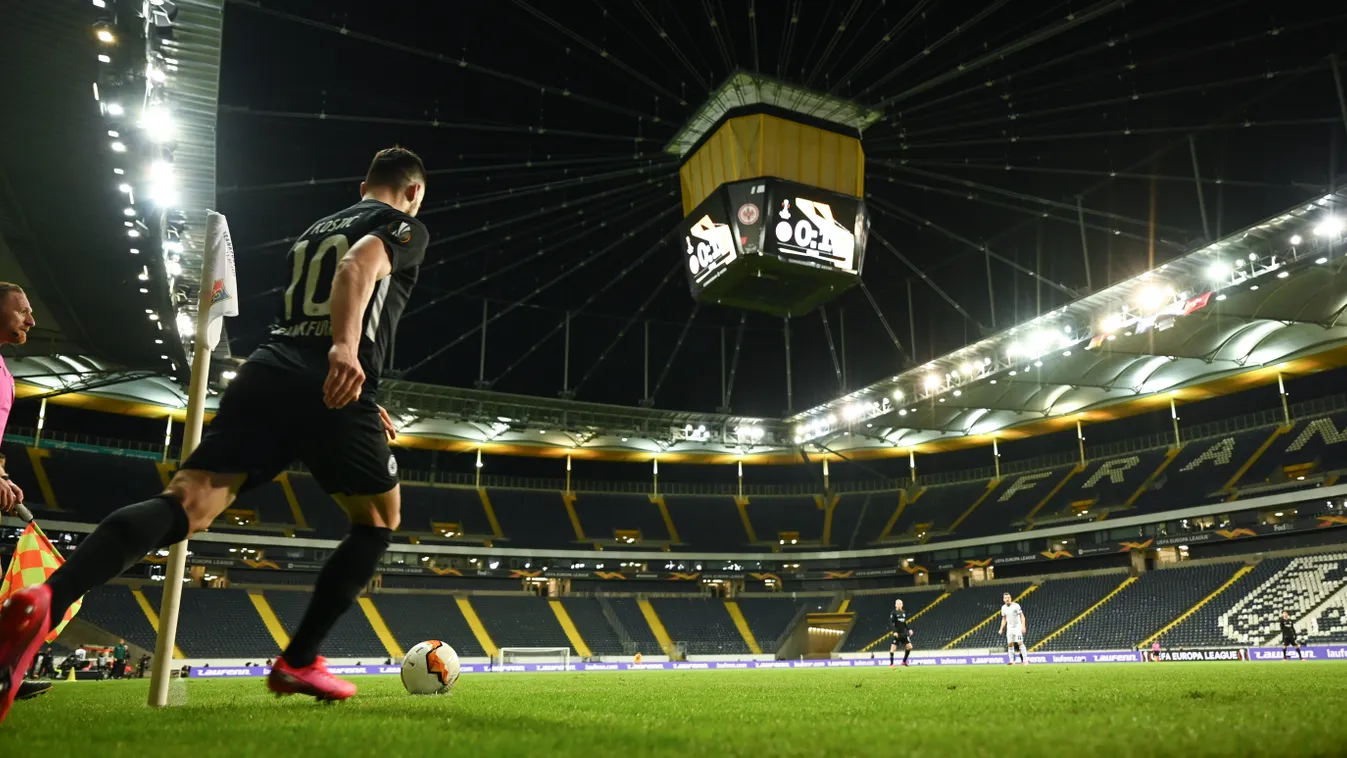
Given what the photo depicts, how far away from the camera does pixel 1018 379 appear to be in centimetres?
3722

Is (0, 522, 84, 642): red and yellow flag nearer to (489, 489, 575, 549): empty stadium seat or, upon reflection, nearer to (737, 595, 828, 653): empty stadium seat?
(489, 489, 575, 549): empty stadium seat

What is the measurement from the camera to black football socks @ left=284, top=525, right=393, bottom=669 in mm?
3840

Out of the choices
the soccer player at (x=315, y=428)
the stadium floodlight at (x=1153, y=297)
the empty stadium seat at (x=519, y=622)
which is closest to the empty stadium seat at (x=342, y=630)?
the empty stadium seat at (x=519, y=622)

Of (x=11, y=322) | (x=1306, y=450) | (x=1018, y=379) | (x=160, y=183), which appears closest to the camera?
(x=11, y=322)

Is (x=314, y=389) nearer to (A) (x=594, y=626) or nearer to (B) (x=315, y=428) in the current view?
(B) (x=315, y=428)

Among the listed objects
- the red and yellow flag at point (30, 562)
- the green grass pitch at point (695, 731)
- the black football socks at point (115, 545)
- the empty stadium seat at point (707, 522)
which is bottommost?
the empty stadium seat at point (707, 522)

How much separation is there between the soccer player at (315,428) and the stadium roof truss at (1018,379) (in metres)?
25.6

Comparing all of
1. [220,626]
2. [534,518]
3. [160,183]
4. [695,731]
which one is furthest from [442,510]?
[695,731]

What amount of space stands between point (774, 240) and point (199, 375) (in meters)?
13.9

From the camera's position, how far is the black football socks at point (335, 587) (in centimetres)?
384

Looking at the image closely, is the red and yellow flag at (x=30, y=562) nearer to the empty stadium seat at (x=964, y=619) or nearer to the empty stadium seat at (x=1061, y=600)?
the empty stadium seat at (x=964, y=619)

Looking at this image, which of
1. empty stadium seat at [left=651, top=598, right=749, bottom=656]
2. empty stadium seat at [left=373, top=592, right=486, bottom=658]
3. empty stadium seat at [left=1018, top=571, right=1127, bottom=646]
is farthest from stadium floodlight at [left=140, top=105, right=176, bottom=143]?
empty stadium seat at [left=1018, top=571, right=1127, bottom=646]

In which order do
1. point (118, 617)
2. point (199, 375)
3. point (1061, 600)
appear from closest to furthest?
1. point (199, 375)
2. point (118, 617)
3. point (1061, 600)

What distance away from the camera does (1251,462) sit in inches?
1483
